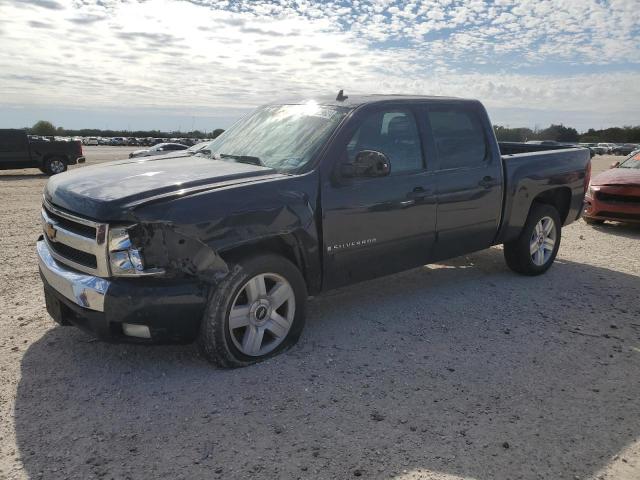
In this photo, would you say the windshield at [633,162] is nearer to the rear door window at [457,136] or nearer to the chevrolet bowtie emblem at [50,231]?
the rear door window at [457,136]

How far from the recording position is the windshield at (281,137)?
418 centimetres

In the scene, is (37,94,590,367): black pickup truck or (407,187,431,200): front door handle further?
(407,187,431,200): front door handle

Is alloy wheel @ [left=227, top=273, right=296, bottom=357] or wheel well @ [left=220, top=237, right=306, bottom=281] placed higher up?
wheel well @ [left=220, top=237, right=306, bottom=281]

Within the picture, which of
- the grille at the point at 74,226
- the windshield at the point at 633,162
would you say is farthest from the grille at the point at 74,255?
the windshield at the point at 633,162

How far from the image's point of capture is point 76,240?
138 inches

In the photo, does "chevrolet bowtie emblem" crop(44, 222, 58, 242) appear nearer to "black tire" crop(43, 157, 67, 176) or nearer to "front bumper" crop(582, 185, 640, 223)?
"front bumper" crop(582, 185, 640, 223)

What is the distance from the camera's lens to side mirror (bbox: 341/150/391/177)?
4086 millimetres

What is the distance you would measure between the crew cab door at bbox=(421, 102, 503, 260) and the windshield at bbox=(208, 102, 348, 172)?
3.56 ft

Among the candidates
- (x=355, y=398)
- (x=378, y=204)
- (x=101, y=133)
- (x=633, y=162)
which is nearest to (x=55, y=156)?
(x=633, y=162)

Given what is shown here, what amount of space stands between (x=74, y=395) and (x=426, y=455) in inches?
85.7

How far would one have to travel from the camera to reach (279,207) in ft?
12.3

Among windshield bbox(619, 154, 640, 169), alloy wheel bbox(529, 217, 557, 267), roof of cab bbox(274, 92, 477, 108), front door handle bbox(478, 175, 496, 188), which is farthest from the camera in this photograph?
windshield bbox(619, 154, 640, 169)

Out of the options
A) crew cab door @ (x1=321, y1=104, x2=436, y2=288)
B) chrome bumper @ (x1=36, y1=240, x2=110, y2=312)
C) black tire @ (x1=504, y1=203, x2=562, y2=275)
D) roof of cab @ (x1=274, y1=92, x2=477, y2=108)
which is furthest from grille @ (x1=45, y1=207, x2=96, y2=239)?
black tire @ (x1=504, y1=203, x2=562, y2=275)

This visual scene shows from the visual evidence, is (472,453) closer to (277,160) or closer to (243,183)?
(243,183)
